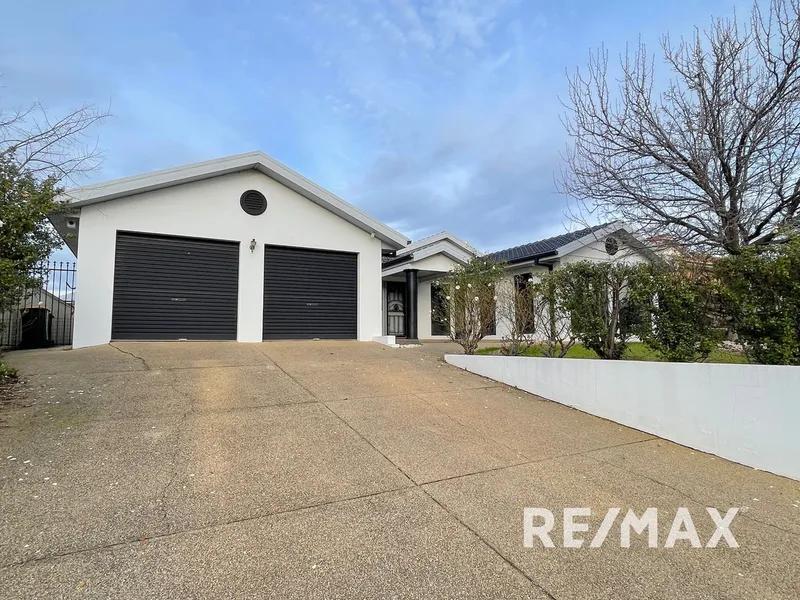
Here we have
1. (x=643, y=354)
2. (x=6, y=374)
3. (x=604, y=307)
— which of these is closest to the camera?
(x=6, y=374)

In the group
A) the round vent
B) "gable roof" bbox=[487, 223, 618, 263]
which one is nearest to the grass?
"gable roof" bbox=[487, 223, 618, 263]

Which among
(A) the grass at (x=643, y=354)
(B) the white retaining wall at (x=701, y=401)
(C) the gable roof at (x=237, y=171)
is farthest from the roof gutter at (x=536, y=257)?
(B) the white retaining wall at (x=701, y=401)

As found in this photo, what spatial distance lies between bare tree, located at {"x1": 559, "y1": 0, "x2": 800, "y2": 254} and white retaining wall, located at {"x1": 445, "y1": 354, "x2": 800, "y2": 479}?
3302mm

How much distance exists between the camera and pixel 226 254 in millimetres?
11164

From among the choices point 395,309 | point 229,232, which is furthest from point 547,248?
point 229,232

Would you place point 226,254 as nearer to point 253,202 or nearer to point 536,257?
point 253,202

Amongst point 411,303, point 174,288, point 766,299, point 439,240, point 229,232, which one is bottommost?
point 766,299

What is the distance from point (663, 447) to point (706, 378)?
95 centimetres

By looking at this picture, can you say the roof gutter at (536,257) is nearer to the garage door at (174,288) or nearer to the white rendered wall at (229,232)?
the white rendered wall at (229,232)

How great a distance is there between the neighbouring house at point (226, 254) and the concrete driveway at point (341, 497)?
400 centimetres

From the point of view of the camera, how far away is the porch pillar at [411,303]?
15461mm

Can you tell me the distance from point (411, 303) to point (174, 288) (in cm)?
770

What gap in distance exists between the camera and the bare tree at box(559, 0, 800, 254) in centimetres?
752

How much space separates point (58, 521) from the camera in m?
2.89
